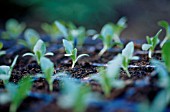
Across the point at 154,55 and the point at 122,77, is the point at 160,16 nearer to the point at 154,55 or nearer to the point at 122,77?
the point at 154,55

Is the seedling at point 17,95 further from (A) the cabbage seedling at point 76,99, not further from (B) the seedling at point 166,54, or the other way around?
(B) the seedling at point 166,54

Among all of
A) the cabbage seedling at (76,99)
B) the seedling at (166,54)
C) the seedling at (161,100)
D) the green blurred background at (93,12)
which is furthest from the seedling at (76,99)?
the green blurred background at (93,12)

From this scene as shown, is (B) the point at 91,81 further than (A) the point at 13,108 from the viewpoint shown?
Yes

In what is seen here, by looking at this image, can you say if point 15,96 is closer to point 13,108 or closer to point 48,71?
point 13,108

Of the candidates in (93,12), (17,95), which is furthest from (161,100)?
(93,12)

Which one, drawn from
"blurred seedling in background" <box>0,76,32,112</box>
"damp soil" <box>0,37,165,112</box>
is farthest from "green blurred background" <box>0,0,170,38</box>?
"blurred seedling in background" <box>0,76,32,112</box>

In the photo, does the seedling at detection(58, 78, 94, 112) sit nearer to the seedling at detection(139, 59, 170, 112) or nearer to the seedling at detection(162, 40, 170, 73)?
the seedling at detection(139, 59, 170, 112)

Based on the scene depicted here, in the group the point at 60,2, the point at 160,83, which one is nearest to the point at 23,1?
the point at 60,2

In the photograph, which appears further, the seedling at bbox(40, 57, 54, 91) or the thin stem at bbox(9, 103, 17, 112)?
the seedling at bbox(40, 57, 54, 91)
